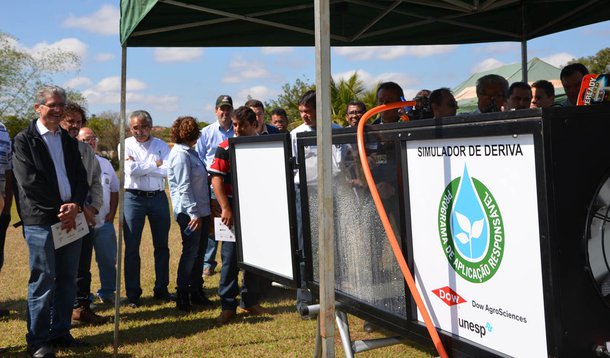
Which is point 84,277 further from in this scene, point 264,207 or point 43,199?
point 264,207

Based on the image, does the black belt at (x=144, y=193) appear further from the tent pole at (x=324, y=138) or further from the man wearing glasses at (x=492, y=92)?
the tent pole at (x=324, y=138)

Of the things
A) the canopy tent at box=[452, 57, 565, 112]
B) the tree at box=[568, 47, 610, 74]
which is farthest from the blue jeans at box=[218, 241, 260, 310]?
the tree at box=[568, 47, 610, 74]

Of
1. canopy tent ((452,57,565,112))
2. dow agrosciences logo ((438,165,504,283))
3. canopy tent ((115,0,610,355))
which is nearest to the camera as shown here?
dow agrosciences logo ((438,165,504,283))

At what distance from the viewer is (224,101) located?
21.5ft

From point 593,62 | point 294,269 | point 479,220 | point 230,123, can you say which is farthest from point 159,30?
point 593,62

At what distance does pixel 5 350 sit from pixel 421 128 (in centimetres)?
407

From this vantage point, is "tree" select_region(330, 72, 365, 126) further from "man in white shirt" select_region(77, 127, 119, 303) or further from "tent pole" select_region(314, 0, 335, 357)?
"tent pole" select_region(314, 0, 335, 357)

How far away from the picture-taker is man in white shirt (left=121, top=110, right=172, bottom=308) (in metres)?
6.33

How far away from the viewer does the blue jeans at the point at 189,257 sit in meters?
6.03

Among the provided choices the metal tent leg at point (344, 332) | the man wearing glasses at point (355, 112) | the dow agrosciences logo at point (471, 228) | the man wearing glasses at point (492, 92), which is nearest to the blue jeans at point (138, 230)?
the man wearing glasses at point (355, 112)

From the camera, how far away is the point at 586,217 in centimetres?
184

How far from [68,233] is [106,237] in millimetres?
1936

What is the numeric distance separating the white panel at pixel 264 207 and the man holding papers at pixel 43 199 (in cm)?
170

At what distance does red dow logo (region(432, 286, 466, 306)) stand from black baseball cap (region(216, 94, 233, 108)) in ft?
15.1
